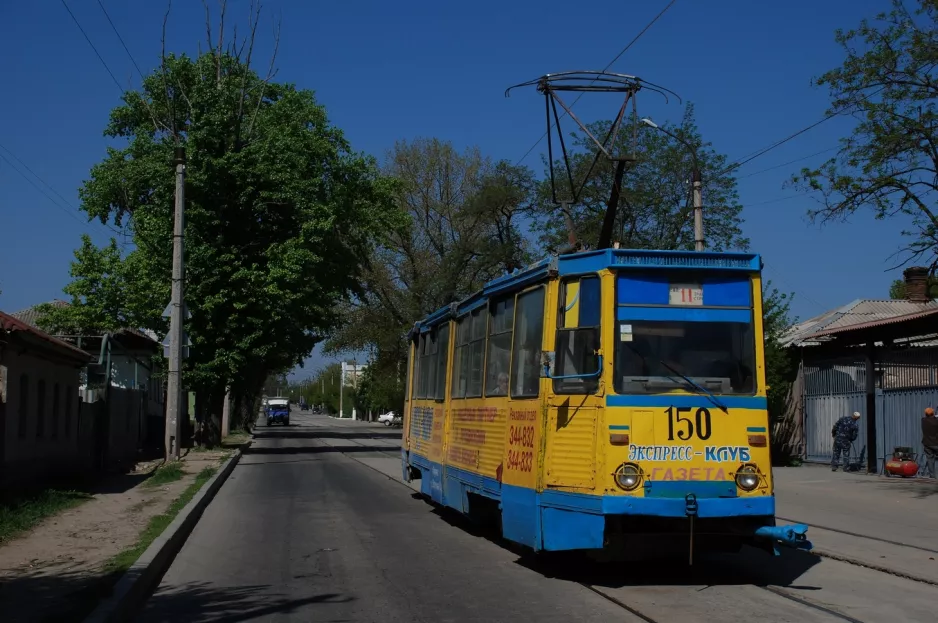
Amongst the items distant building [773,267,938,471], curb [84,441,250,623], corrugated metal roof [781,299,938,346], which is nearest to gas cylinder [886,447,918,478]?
distant building [773,267,938,471]

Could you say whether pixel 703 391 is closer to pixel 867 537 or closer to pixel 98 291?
pixel 867 537

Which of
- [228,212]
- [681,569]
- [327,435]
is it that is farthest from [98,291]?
[681,569]

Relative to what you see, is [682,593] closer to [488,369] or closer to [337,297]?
[488,369]

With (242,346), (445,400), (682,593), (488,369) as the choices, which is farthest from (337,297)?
(682,593)

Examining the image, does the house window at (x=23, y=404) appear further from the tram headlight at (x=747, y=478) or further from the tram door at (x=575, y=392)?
the tram headlight at (x=747, y=478)

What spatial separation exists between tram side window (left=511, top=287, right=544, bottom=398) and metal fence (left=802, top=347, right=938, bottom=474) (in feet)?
49.0

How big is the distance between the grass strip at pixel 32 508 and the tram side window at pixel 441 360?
5772 mm

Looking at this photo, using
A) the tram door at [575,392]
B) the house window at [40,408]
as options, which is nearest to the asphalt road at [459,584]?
the tram door at [575,392]

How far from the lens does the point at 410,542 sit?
40.2ft

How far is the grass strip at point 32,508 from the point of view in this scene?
Result: 12133 millimetres

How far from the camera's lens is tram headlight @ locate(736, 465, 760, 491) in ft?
28.9

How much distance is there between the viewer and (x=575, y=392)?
9055 millimetres

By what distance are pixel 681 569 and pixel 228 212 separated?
2561 cm

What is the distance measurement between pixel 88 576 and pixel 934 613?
24.8 feet
